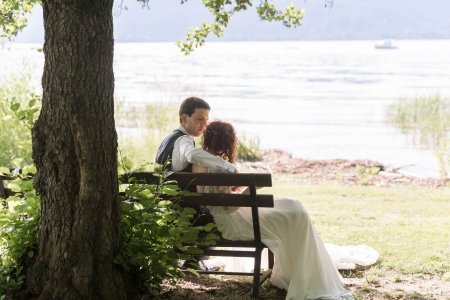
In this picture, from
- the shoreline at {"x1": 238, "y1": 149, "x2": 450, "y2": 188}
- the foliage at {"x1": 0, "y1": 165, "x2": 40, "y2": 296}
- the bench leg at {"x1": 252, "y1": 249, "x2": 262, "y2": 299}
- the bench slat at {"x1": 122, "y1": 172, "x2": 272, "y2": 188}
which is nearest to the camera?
the foliage at {"x1": 0, "y1": 165, "x2": 40, "y2": 296}

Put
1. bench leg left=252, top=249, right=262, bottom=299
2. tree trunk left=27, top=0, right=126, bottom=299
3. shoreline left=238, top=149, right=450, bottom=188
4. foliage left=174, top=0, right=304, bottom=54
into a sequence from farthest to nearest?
shoreline left=238, top=149, right=450, bottom=188
foliage left=174, top=0, right=304, bottom=54
bench leg left=252, top=249, right=262, bottom=299
tree trunk left=27, top=0, right=126, bottom=299

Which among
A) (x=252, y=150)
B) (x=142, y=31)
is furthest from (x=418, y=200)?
(x=142, y=31)

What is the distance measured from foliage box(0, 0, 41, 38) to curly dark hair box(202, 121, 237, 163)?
63.4 inches

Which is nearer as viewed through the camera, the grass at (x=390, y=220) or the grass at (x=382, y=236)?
the grass at (x=382, y=236)

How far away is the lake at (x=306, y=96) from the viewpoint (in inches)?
543

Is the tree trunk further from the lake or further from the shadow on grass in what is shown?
the lake

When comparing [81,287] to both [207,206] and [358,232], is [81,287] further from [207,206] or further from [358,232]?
[358,232]

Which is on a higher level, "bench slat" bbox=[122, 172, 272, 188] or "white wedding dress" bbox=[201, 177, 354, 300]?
"bench slat" bbox=[122, 172, 272, 188]

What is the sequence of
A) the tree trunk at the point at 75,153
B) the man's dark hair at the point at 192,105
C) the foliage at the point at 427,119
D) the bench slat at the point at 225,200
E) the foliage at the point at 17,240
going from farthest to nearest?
the foliage at the point at 427,119
the man's dark hair at the point at 192,105
the bench slat at the point at 225,200
the foliage at the point at 17,240
the tree trunk at the point at 75,153

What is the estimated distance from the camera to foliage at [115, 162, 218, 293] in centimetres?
392

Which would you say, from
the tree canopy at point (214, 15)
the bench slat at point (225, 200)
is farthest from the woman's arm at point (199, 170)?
the tree canopy at point (214, 15)

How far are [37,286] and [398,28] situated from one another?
304 ft

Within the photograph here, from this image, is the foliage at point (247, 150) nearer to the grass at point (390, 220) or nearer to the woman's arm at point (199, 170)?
the grass at point (390, 220)

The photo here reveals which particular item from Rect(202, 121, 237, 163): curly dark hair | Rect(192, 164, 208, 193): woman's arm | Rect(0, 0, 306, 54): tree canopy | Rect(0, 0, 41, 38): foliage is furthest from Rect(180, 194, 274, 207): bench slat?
Rect(0, 0, 41, 38): foliage
